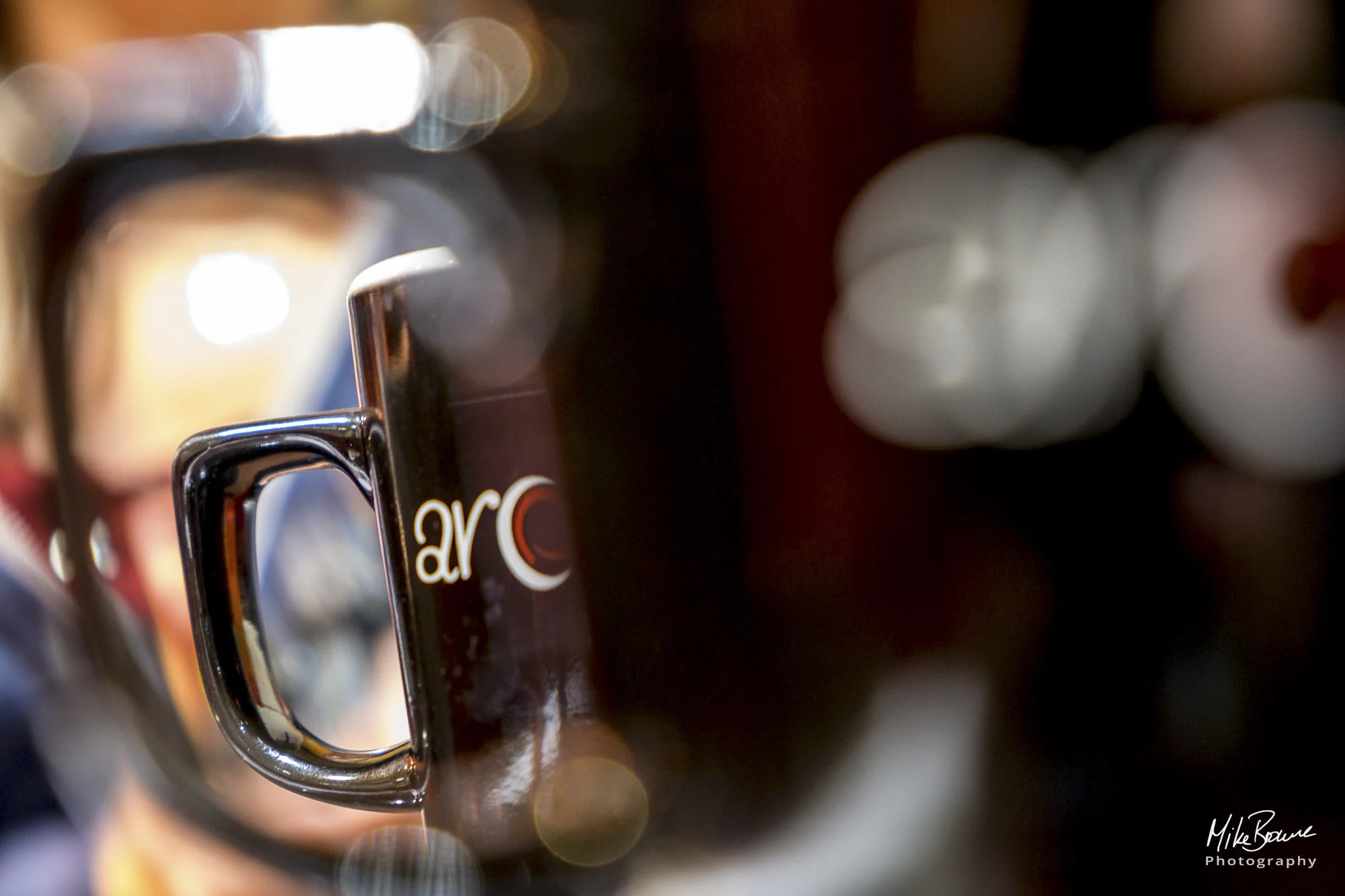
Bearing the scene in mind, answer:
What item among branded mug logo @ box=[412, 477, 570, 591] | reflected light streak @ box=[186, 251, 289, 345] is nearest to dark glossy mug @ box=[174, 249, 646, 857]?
branded mug logo @ box=[412, 477, 570, 591]

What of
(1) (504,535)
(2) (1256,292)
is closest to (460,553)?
(1) (504,535)

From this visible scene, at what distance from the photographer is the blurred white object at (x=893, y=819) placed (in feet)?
0.52

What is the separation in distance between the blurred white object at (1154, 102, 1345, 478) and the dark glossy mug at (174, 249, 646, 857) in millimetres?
100

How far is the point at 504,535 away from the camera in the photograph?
0.59 ft

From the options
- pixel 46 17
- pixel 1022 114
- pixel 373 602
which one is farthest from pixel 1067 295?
pixel 46 17

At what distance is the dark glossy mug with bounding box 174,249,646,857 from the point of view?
0.18 metres

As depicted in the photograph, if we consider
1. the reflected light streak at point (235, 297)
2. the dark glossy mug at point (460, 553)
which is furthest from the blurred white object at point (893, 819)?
the reflected light streak at point (235, 297)

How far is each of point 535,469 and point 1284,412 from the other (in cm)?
12

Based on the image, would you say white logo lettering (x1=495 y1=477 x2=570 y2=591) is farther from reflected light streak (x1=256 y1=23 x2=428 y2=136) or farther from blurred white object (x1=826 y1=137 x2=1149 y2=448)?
reflected light streak (x1=256 y1=23 x2=428 y2=136)

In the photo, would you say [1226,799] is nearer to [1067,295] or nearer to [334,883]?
[1067,295]

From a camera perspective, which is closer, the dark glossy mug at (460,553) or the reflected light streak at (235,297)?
the dark glossy mug at (460,553)

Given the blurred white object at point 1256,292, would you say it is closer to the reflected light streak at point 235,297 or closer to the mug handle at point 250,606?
the mug handle at point 250,606

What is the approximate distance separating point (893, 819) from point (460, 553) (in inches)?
3.5
